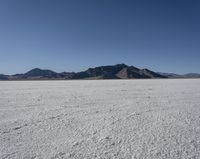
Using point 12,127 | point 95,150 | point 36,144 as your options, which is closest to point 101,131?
point 95,150

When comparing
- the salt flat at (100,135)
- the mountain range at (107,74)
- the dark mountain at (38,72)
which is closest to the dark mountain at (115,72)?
the mountain range at (107,74)

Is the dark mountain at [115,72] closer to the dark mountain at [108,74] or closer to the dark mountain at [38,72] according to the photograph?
the dark mountain at [108,74]

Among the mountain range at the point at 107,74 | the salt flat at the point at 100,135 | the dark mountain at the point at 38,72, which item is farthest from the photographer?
the dark mountain at the point at 38,72

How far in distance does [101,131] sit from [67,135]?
89 centimetres

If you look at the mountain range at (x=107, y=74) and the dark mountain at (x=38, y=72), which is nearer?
the mountain range at (x=107, y=74)

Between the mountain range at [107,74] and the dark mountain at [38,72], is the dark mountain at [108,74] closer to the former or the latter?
the mountain range at [107,74]

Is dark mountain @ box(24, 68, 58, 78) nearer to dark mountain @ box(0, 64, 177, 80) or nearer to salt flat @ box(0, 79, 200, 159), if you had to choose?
dark mountain @ box(0, 64, 177, 80)

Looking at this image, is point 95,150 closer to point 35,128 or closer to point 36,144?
point 36,144

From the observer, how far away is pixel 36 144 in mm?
4621

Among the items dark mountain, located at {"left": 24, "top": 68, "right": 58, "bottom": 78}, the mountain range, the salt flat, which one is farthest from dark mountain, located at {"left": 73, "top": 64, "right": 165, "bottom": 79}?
the salt flat

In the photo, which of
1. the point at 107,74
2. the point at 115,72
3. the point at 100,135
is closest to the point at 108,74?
the point at 107,74

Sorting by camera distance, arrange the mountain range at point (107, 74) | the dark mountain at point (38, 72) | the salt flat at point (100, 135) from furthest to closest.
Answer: the dark mountain at point (38, 72)
the mountain range at point (107, 74)
the salt flat at point (100, 135)

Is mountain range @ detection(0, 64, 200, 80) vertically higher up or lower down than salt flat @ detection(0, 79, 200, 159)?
higher up

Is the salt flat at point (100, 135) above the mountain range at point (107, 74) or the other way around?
the other way around
